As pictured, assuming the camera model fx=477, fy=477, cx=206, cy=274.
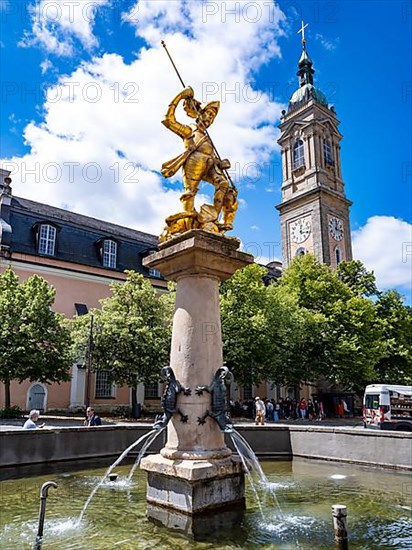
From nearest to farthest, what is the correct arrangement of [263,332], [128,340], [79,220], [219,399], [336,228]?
[219,399], [128,340], [263,332], [79,220], [336,228]

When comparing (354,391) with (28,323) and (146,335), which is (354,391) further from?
(28,323)

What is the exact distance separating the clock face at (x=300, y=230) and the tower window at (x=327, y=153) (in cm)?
852

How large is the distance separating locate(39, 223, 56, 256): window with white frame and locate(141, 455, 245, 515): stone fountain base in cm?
3184

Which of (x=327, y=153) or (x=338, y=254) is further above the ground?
(x=327, y=153)

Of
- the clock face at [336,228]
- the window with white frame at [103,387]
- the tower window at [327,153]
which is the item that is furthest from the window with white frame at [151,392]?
the tower window at [327,153]

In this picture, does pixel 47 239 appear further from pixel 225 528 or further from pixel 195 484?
pixel 225 528

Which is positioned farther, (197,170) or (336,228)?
(336,228)

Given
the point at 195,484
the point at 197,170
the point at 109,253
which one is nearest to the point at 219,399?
the point at 195,484

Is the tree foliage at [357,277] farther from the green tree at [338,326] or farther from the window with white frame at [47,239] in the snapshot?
the window with white frame at [47,239]

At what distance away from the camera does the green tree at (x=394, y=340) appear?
3806 cm

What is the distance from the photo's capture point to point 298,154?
60.6 m

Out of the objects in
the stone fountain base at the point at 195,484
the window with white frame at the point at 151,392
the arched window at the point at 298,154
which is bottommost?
the stone fountain base at the point at 195,484

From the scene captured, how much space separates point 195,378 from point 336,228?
5112 centimetres

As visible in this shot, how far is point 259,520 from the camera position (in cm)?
723
